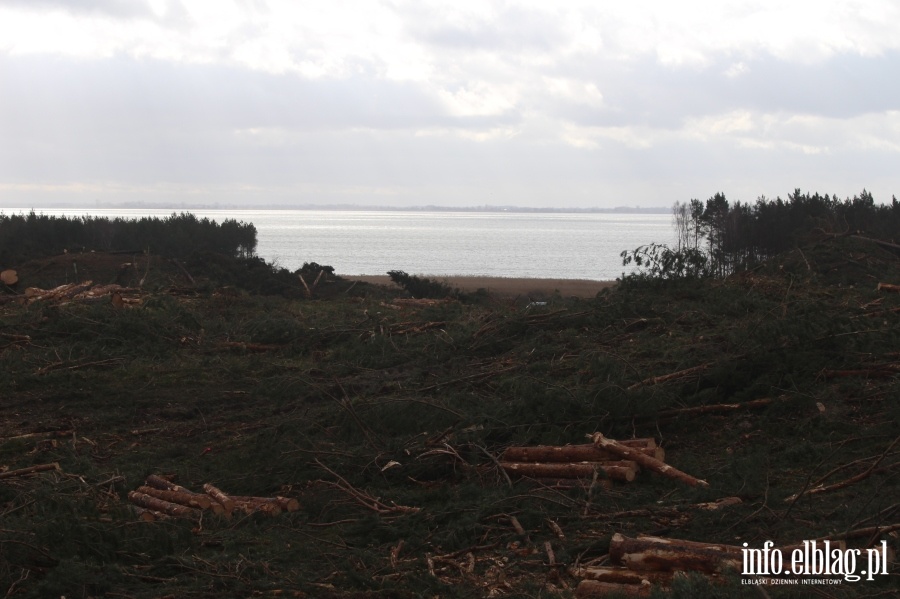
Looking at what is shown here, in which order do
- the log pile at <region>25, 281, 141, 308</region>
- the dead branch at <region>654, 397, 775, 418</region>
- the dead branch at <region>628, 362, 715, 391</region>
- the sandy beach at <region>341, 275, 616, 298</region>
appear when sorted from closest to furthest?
1. the dead branch at <region>654, 397, 775, 418</region>
2. the dead branch at <region>628, 362, 715, 391</region>
3. the log pile at <region>25, 281, 141, 308</region>
4. the sandy beach at <region>341, 275, 616, 298</region>

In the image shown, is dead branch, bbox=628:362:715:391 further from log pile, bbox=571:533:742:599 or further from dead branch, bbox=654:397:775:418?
log pile, bbox=571:533:742:599

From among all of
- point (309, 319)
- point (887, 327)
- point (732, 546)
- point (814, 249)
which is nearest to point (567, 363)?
point (887, 327)


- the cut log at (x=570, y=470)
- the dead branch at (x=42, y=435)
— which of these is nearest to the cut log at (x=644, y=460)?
the cut log at (x=570, y=470)

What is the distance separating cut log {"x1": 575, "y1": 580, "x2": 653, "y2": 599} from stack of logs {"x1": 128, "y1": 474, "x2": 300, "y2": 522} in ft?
9.80

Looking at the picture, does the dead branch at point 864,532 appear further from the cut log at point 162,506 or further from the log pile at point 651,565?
the cut log at point 162,506

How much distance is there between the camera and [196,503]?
23.8 feet

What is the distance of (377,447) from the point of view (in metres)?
8.59

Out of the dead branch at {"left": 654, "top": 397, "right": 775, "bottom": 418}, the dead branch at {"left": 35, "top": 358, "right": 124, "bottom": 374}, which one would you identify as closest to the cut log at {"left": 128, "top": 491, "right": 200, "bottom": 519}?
the dead branch at {"left": 654, "top": 397, "right": 775, "bottom": 418}

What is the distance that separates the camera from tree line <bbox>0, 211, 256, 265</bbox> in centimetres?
3272

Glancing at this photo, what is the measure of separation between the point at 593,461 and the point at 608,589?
2574 mm

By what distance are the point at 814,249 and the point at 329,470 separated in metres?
14.5

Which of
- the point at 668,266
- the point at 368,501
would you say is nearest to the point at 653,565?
the point at 368,501

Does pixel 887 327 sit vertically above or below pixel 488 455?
above

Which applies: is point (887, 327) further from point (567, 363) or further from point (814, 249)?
point (814, 249)
